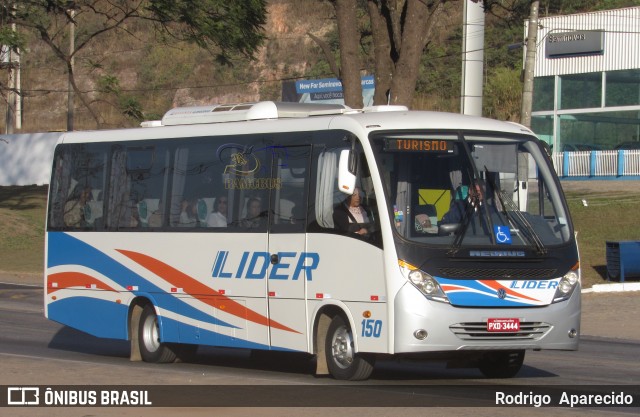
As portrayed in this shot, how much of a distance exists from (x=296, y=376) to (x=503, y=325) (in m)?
2.76

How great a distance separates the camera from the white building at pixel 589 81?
163ft

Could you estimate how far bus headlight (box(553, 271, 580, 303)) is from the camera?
12.5 meters

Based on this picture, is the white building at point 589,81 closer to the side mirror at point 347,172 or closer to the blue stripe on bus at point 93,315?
the blue stripe on bus at point 93,315

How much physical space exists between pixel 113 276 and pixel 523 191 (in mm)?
6198

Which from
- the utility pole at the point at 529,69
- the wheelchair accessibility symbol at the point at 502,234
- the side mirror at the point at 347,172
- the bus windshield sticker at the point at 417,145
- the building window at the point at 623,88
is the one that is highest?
the building window at the point at 623,88

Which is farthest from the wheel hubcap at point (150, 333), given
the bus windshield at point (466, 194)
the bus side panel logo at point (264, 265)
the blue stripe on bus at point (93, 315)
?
the bus windshield at point (466, 194)

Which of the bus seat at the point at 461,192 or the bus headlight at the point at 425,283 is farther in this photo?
the bus seat at the point at 461,192

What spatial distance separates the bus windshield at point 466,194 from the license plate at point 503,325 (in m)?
0.77

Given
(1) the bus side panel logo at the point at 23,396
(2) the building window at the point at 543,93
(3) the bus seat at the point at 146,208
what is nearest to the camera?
(1) the bus side panel logo at the point at 23,396

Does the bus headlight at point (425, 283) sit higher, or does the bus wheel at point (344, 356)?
the bus headlight at point (425, 283)

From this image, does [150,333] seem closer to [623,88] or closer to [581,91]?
[623,88]

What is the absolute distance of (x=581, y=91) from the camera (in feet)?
172

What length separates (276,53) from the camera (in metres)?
91.5

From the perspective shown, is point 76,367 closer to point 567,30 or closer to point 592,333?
point 592,333
